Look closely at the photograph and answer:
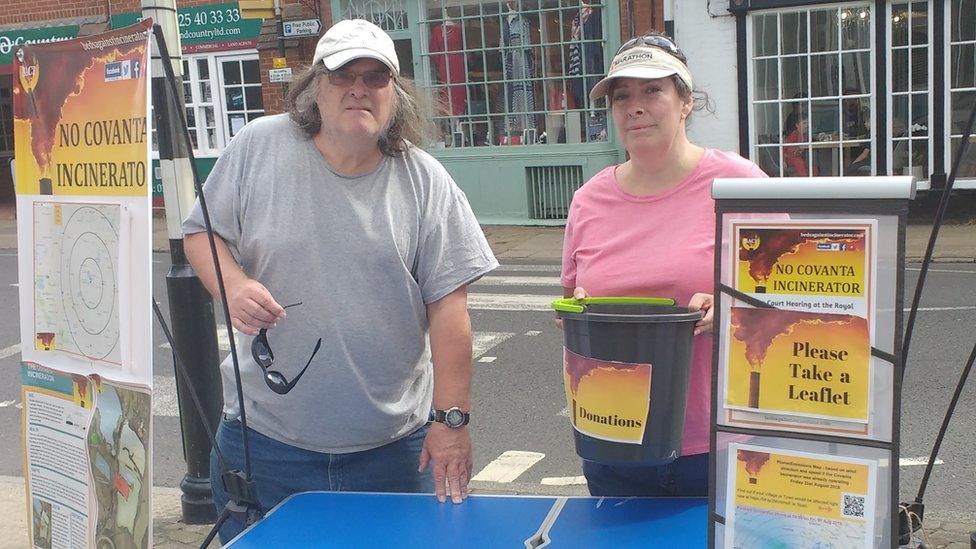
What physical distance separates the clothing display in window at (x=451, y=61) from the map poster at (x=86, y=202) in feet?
39.3

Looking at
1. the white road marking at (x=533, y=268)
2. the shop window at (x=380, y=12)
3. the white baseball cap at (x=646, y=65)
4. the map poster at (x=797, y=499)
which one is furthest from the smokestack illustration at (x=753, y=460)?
the shop window at (x=380, y=12)

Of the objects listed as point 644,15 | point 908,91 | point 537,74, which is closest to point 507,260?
point 537,74

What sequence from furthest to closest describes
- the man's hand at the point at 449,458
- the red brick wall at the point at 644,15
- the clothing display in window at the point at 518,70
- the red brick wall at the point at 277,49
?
the red brick wall at the point at 277,49
the clothing display in window at the point at 518,70
the red brick wall at the point at 644,15
the man's hand at the point at 449,458

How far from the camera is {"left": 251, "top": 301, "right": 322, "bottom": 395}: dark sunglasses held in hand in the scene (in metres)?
2.19

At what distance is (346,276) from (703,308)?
0.82 metres

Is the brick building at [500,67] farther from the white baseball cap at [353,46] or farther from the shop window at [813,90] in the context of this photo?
the white baseball cap at [353,46]

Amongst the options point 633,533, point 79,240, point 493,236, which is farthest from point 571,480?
point 493,236

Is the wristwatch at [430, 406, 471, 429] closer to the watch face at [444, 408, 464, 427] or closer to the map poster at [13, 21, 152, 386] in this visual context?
the watch face at [444, 408, 464, 427]

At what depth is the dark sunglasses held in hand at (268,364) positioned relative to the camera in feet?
7.19

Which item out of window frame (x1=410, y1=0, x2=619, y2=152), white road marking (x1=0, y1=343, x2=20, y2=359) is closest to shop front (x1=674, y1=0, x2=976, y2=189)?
window frame (x1=410, y1=0, x2=619, y2=152)

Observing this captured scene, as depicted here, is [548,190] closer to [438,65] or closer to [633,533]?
[438,65]

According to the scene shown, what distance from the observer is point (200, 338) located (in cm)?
400

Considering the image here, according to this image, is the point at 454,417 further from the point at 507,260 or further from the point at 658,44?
the point at 507,260

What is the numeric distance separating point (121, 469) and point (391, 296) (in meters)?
0.70
